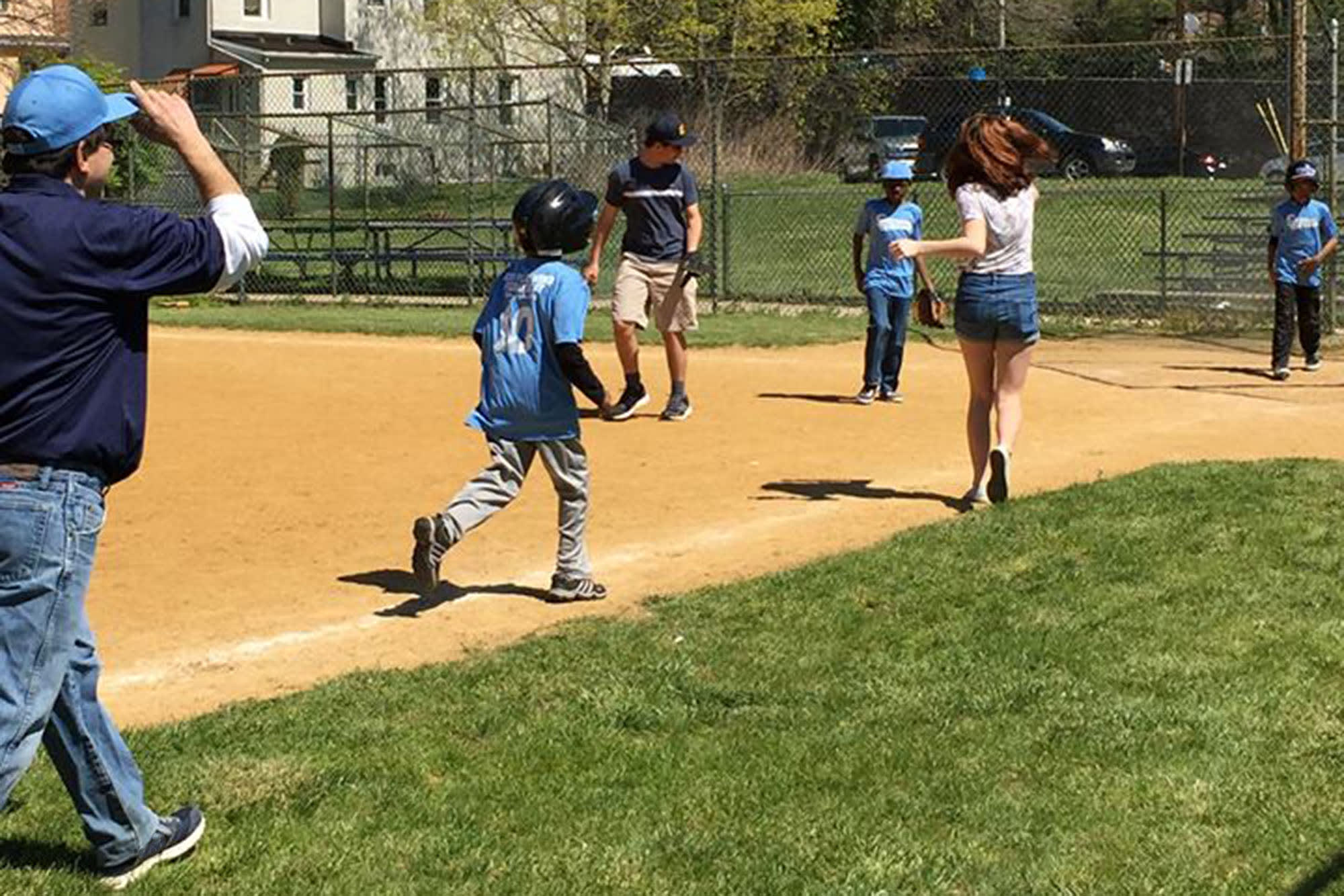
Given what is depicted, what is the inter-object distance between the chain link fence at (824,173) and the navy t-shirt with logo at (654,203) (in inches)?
268

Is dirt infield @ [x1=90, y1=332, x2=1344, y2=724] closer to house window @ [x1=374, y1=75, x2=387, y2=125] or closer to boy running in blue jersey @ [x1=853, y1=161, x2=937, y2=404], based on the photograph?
boy running in blue jersey @ [x1=853, y1=161, x2=937, y2=404]

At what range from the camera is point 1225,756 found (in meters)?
5.40

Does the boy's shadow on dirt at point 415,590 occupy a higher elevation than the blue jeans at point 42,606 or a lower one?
lower

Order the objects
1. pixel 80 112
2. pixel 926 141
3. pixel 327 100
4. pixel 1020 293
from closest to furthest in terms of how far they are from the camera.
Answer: pixel 80 112 → pixel 1020 293 → pixel 926 141 → pixel 327 100

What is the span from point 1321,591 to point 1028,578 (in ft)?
3.68

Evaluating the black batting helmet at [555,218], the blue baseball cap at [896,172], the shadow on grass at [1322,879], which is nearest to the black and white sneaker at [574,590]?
the black batting helmet at [555,218]

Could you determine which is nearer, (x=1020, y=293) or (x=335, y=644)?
(x=335, y=644)

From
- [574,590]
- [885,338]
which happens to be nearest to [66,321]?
[574,590]

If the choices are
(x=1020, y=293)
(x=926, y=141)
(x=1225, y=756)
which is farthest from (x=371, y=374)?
(x=926, y=141)

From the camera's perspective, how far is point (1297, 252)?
1499 cm

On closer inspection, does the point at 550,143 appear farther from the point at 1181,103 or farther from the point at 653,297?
the point at 653,297

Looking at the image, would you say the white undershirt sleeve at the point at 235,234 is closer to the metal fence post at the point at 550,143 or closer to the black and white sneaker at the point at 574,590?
the black and white sneaker at the point at 574,590

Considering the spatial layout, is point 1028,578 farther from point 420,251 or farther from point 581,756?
point 420,251

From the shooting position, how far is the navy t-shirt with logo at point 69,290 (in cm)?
428
